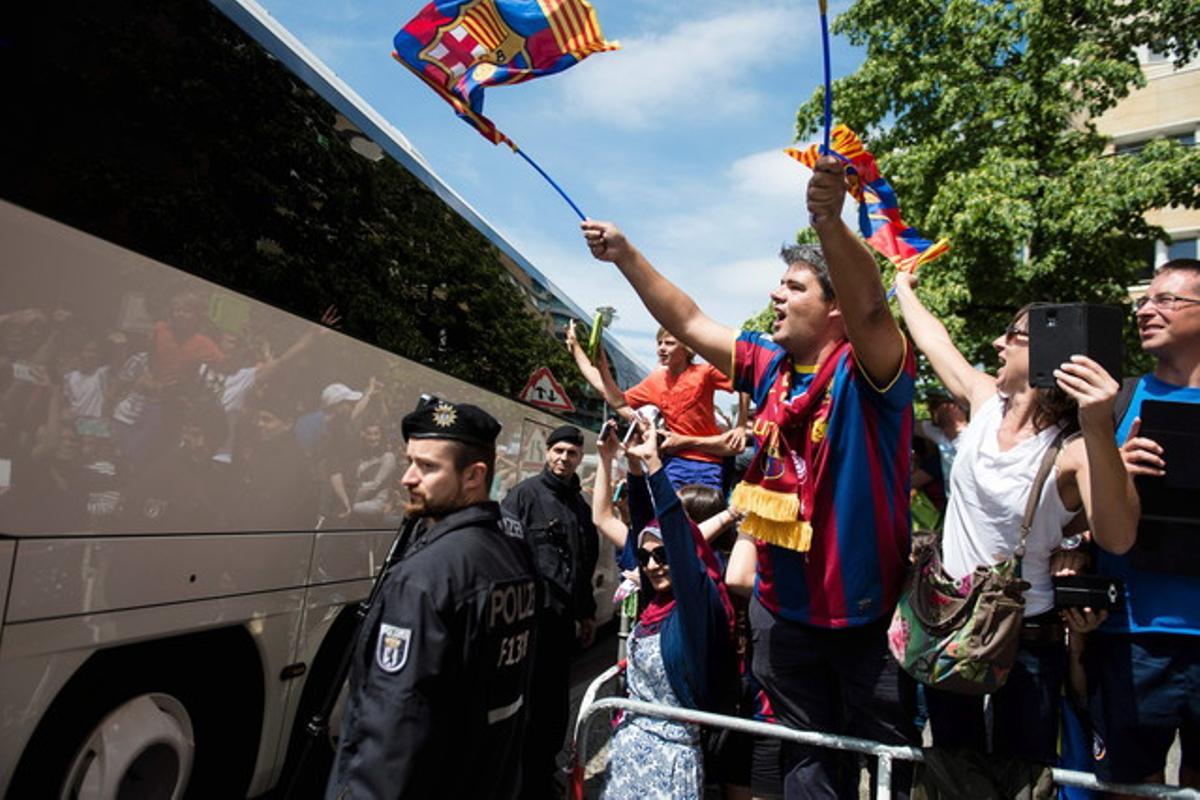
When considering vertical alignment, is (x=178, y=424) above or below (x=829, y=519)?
above

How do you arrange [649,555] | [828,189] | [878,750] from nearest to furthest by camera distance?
[828,189] → [878,750] → [649,555]

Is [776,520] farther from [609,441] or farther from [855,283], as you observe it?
[609,441]

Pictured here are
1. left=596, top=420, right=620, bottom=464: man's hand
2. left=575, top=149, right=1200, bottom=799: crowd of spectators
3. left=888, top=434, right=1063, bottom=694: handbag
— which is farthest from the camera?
left=596, top=420, right=620, bottom=464: man's hand

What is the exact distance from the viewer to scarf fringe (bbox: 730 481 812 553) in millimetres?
2352

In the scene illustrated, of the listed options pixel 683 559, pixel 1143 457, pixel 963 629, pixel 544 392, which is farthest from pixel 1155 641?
pixel 544 392

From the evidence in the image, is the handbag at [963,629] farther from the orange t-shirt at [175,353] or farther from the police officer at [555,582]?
the orange t-shirt at [175,353]

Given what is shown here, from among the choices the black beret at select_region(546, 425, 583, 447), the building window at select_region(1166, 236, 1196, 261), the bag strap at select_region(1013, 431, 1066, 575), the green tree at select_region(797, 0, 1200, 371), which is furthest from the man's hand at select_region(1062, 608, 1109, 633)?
the building window at select_region(1166, 236, 1196, 261)

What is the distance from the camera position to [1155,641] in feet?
7.80

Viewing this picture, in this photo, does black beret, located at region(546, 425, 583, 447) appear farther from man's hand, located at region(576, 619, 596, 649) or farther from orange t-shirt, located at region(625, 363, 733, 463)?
man's hand, located at region(576, 619, 596, 649)

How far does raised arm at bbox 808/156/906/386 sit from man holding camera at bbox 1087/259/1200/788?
31.1 inches

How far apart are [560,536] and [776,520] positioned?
9.22ft

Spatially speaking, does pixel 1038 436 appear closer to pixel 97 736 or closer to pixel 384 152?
pixel 97 736

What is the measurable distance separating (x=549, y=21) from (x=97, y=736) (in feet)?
9.90

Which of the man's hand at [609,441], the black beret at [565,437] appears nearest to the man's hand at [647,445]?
the man's hand at [609,441]
